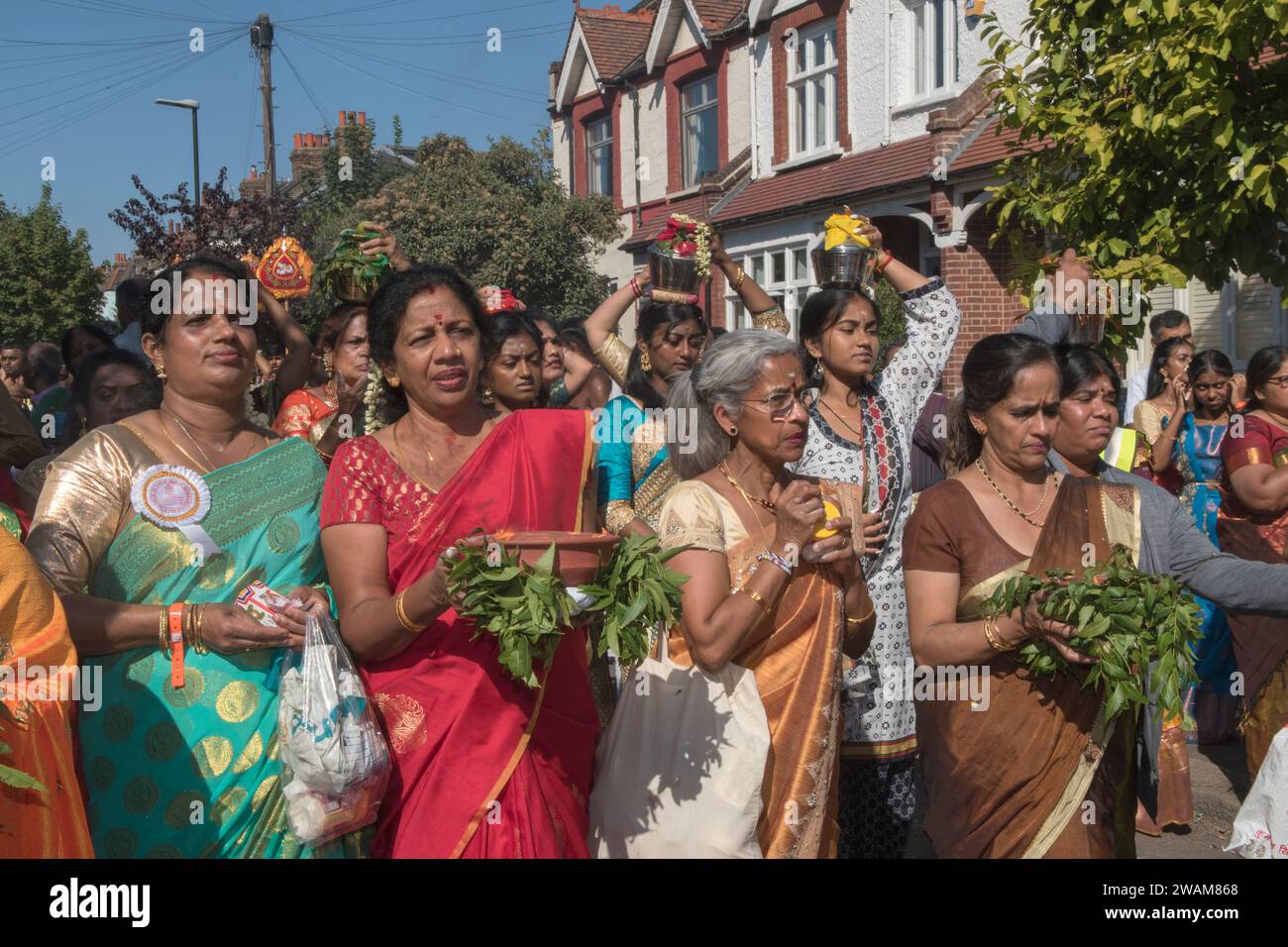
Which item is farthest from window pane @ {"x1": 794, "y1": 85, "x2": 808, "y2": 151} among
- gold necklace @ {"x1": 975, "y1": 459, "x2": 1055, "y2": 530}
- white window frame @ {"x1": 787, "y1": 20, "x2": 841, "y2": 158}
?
gold necklace @ {"x1": 975, "y1": 459, "x2": 1055, "y2": 530}

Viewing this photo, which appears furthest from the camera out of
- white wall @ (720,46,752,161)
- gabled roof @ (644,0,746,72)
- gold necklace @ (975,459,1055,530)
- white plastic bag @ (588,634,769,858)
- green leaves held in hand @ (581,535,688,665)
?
gabled roof @ (644,0,746,72)

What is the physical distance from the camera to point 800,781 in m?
3.44

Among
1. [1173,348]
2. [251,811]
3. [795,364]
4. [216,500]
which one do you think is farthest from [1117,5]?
[251,811]

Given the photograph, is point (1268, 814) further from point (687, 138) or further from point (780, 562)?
point (687, 138)

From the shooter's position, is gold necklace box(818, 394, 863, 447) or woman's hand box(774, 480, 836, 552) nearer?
woman's hand box(774, 480, 836, 552)

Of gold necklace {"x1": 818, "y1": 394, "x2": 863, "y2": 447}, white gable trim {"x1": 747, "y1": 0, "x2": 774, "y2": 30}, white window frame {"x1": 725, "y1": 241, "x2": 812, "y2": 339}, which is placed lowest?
gold necklace {"x1": 818, "y1": 394, "x2": 863, "y2": 447}

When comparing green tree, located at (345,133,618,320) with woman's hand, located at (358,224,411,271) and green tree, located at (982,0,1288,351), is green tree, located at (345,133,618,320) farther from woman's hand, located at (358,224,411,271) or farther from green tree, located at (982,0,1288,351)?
woman's hand, located at (358,224,411,271)

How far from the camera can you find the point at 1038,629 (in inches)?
128

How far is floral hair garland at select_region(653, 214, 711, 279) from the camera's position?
5.63 metres

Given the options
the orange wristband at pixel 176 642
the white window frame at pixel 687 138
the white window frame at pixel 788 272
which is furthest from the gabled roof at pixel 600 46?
the orange wristband at pixel 176 642

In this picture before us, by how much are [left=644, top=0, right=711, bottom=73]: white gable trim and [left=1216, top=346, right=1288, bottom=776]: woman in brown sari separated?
19.3 m

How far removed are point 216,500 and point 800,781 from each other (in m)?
1.70

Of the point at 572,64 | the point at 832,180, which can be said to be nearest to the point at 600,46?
the point at 572,64
